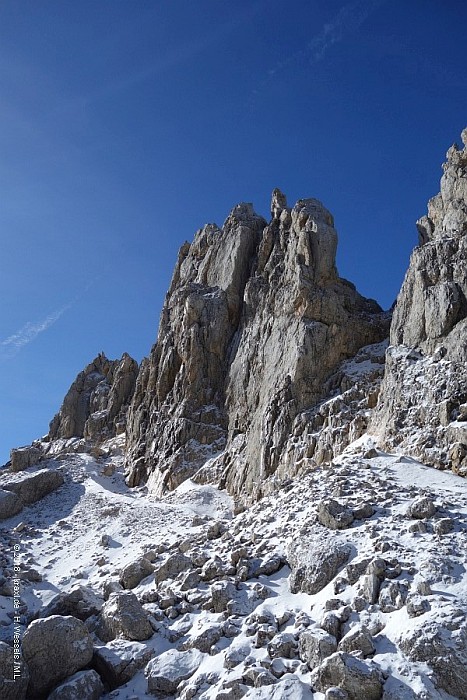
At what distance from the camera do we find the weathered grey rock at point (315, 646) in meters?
14.3

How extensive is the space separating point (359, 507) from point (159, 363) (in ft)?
130

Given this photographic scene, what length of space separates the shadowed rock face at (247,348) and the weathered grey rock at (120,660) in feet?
57.5

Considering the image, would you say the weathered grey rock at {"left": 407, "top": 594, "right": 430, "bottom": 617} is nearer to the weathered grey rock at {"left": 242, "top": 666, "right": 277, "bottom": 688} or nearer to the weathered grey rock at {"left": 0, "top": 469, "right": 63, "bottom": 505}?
the weathered grey rock at {"left": 242, "top": 666, "right": 277, "bottom": 688}

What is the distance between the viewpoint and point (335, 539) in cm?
1941

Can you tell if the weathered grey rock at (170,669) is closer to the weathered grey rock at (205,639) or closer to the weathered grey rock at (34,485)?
the weathered grey rock at (205,639)

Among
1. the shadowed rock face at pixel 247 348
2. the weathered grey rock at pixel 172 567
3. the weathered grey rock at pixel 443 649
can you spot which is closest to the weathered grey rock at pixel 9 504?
the shadowed rock face at pixel 247 348

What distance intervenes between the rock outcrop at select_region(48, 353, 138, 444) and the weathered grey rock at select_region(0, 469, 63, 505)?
64.1 feet

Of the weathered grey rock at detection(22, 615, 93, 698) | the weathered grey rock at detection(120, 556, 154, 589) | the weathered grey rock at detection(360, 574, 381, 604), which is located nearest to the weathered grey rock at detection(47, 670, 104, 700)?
the weathered grey rock at detection(22, 615, 93, 698)

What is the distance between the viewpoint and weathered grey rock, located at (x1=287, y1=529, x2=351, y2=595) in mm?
18141

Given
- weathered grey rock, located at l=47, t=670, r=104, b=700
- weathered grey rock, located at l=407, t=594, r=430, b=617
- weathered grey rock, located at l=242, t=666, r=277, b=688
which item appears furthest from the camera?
weathered grey rock, located at l=47, t=670, r=104, b=700

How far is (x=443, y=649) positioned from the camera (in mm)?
13273

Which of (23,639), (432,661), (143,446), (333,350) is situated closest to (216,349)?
(143,446)

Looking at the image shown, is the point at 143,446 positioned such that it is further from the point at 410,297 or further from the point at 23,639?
the point at 23,639

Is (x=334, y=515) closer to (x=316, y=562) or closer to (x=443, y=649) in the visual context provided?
(x=316, y=562)
